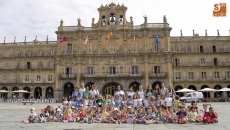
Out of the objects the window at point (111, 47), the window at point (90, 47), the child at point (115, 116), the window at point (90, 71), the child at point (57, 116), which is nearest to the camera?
the child at point (115, 116)

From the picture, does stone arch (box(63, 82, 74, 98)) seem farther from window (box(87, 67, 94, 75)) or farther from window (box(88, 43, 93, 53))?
window (box(88, 43, 93, 53))

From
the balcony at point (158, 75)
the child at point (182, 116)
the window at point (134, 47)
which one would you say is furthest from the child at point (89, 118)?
the window at point (134, 47)

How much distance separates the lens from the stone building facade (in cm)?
4562

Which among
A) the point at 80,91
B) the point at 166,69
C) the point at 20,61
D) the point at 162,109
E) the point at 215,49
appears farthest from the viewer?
the point at 20,61

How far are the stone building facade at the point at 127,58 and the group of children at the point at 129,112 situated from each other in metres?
29.4

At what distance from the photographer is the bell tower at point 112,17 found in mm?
47594

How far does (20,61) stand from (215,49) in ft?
133

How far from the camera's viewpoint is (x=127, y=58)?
4584 centimetres

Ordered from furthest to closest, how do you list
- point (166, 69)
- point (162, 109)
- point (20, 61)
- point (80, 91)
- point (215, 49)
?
point (20, 61), point (215, 49), point (166, 69), point (80, 91), point (162, 109)

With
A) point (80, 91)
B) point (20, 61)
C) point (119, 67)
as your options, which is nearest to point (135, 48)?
point (119, 67)

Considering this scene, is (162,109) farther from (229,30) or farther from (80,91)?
(229,30)

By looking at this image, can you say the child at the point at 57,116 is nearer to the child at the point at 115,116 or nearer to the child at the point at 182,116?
the child at the point at 115,116

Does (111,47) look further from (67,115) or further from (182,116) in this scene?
(182,116)

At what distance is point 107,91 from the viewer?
4697cm
